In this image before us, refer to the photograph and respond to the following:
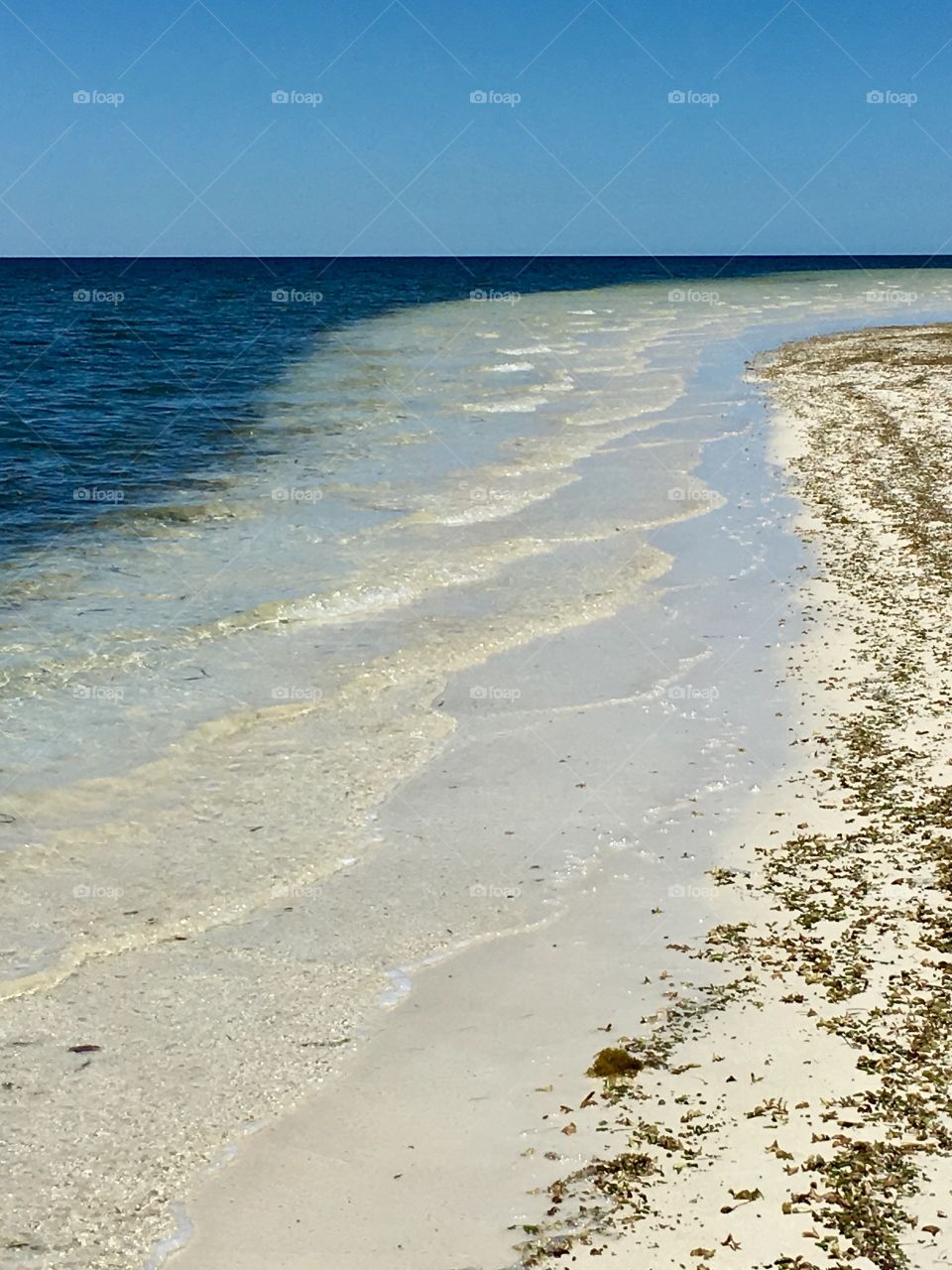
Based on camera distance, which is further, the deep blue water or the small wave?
the small wave

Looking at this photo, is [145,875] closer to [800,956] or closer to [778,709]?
[800,956]

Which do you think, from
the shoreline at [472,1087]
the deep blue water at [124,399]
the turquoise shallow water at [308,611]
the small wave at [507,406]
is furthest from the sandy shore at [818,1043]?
the small wave at [507,406]

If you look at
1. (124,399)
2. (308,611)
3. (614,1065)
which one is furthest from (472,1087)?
(124,399)

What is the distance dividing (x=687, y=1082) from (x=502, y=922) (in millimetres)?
1635

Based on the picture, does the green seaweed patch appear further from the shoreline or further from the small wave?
the small wave

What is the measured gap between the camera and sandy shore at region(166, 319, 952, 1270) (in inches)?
155

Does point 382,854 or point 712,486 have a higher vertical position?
point 712,486

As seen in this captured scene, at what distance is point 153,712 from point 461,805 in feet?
8.99

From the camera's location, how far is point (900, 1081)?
451cm

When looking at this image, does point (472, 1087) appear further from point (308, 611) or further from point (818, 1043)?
point (308, 611)

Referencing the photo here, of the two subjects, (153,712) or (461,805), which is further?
(153,712)

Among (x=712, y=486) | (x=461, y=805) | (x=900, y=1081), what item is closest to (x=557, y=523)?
(x=712, y=486)

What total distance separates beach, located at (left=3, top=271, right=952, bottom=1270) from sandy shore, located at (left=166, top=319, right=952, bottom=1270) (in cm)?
1

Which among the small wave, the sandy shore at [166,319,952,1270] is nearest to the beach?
the sandy shore at [166,319,952,1270]
